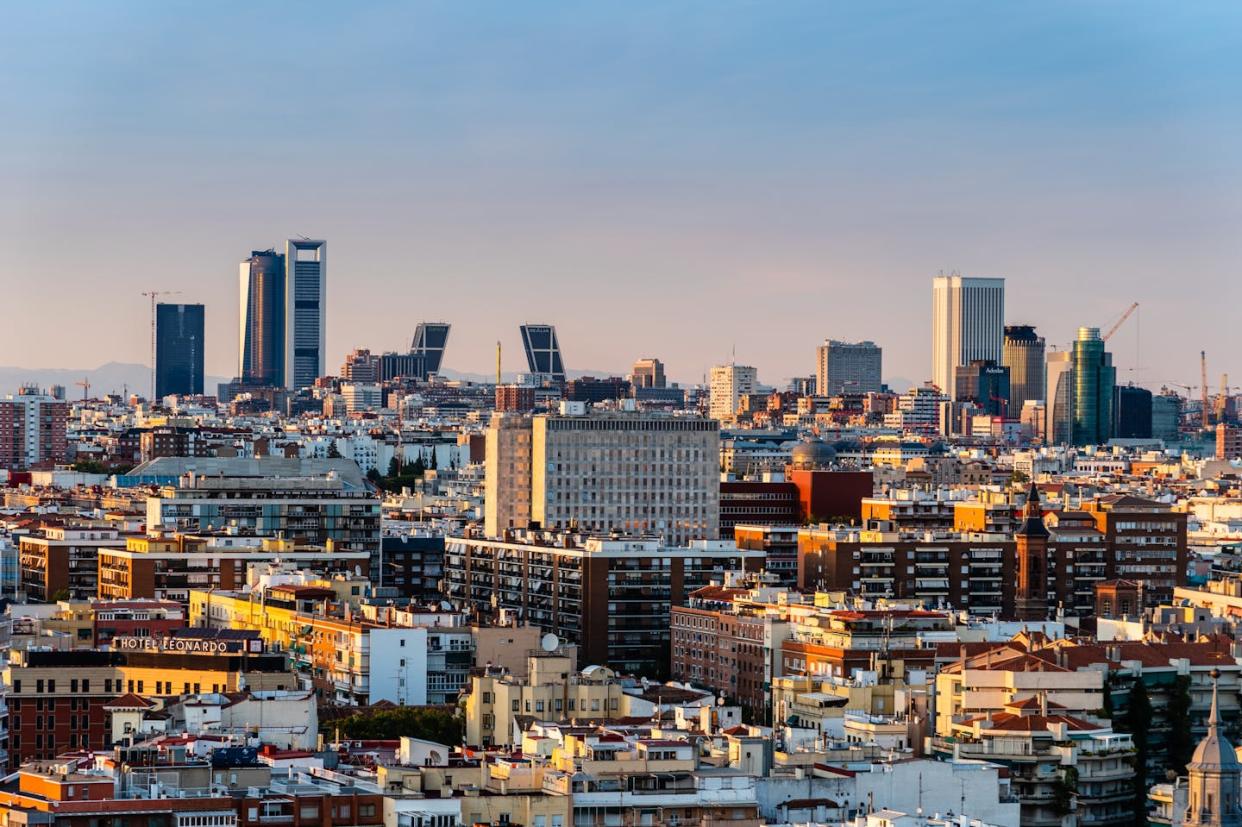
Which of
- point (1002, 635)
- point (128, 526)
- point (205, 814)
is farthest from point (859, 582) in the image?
point (205, 814)

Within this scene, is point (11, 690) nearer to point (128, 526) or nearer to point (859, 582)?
point (859, 582)

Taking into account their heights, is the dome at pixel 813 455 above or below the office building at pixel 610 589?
above

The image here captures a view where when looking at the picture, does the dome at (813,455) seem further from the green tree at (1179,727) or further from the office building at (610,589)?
the green tree at (1179,727)

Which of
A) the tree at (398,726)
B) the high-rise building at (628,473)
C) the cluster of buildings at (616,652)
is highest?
the high-rise building at (628,473)

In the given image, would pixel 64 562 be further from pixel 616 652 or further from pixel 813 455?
pixel 813 455

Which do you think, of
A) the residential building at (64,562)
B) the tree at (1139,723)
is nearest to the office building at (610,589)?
the residential building at (64,562)

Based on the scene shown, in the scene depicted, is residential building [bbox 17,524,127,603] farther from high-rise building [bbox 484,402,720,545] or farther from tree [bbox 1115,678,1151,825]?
tree [bbox 1115,678,1151,825]
